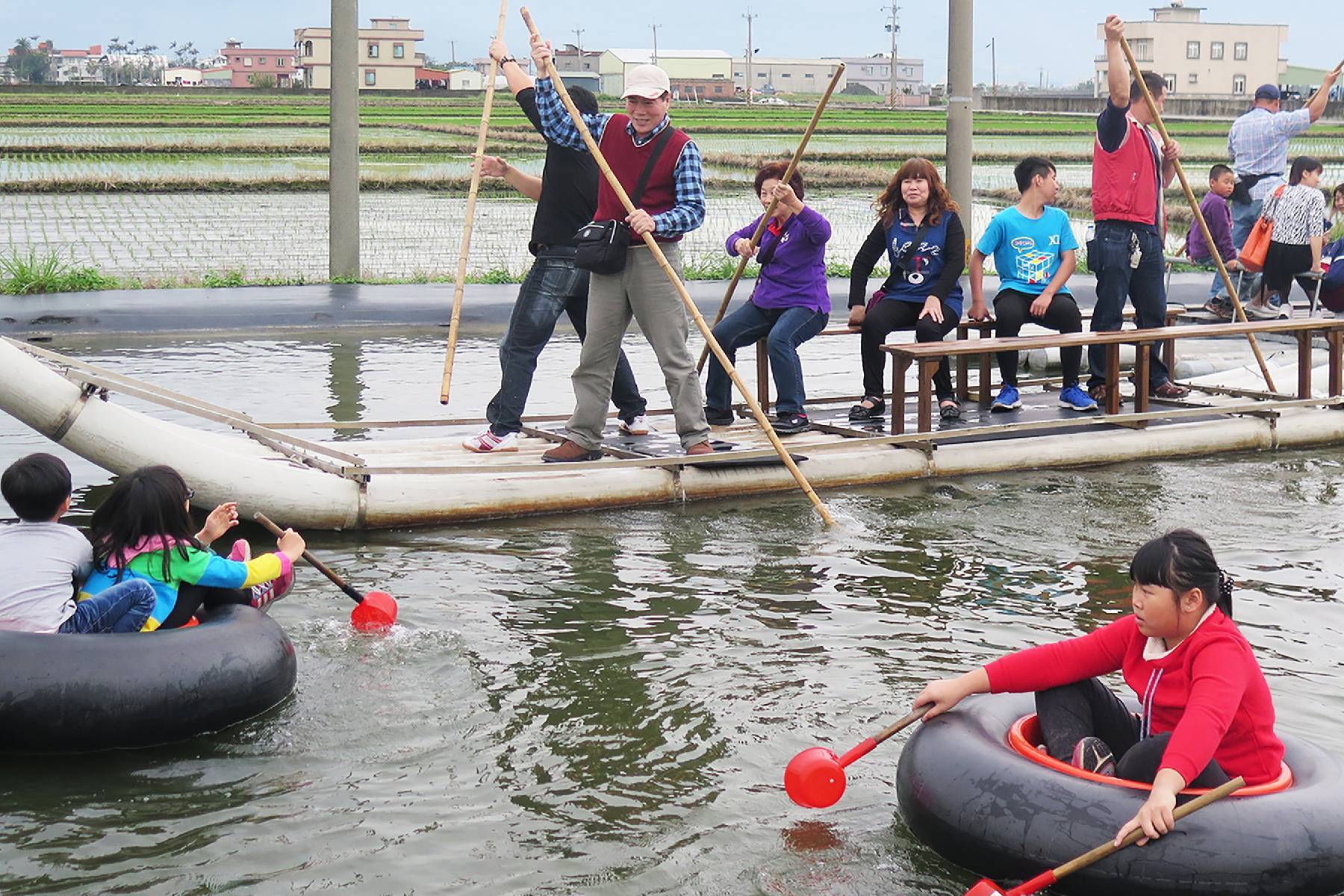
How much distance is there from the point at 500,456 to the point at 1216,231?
835 centimetres

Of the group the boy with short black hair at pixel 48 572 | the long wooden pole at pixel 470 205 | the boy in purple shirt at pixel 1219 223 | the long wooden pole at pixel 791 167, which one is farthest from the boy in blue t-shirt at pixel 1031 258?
the boy with short black hair at pixel 48 572

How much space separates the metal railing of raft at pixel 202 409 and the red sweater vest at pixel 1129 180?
4.99 m

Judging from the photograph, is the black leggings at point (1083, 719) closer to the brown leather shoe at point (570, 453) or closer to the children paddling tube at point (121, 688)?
the children paddling tube at point (121, 688)

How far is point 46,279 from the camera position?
15.9 m

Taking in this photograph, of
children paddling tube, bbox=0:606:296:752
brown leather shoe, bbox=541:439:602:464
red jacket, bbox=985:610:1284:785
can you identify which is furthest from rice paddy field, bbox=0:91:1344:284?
red jacket, bbox=985:610:1284:785

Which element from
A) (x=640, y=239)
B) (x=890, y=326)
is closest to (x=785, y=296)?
(x=890, y=326)

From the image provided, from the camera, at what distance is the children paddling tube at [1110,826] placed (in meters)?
A: 4.17

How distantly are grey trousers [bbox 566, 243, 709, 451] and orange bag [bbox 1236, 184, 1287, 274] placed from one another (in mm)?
6645

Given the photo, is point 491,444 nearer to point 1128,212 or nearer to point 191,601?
point 191,601

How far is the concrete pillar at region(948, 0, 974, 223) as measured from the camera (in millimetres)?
16938

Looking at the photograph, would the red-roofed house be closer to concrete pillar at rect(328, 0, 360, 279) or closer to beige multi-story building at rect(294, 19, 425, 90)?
beige multi-story building at rect(294, 19, 425, 90)

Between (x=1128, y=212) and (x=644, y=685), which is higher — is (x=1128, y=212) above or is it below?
above

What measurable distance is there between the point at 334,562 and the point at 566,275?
2.17 m

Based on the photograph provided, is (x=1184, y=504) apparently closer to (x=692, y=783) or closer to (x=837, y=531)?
(x=837, y=531)
